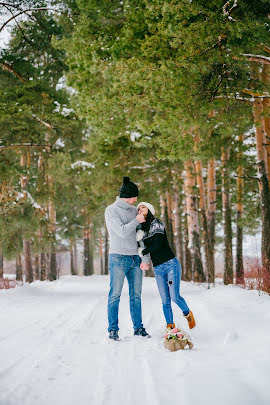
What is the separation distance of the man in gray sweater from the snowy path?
357 mm

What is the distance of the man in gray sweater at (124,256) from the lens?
187 inches

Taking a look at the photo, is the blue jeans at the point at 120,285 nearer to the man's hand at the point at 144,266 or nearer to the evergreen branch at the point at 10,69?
the man's hand at the point at 144,266

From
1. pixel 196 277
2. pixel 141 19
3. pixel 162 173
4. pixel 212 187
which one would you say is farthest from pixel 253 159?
pixel 141 19

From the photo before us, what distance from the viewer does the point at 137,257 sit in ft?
16.4

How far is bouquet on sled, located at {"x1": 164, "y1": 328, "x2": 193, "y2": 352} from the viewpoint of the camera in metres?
3.88

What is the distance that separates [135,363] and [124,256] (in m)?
1.72

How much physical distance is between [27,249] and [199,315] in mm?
15180

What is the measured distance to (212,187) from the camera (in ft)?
52.3

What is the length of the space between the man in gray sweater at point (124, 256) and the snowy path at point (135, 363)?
1.17 ft

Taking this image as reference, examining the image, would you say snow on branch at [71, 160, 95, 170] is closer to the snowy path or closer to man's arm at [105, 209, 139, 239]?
the snowy path

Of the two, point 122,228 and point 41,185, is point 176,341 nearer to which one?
point 122,228

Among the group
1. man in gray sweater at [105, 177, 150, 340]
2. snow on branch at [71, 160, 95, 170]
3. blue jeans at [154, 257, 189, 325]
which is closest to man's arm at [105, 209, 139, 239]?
man in gray sweater at [105, 177, 150, 340]

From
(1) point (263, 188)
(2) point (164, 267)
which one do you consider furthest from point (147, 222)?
(1) point (263, 188)

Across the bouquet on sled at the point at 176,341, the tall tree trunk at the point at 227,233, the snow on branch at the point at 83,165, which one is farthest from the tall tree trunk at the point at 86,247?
the bouquet on sled at the point at 176,341
